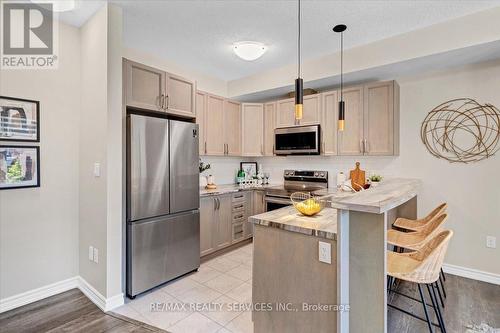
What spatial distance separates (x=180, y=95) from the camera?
299 centimetres

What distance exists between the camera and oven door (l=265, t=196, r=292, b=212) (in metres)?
3.70

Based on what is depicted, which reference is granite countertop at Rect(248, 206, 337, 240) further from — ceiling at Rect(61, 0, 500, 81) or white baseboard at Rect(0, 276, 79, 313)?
white baseboard at Rect(0, 276, 79, 313)

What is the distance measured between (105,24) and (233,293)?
283 centimetres

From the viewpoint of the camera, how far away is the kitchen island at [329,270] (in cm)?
147

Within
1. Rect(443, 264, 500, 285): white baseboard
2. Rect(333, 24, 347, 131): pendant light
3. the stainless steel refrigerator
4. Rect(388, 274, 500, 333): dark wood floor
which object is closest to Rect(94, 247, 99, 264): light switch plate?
the stainless steel refrigerator

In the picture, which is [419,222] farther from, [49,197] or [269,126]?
[49,197]

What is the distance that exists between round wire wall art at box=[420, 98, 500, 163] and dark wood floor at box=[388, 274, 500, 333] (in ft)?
4.56

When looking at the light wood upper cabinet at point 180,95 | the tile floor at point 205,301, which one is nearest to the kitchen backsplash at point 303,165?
the light wood upper cabinet at point 180,95

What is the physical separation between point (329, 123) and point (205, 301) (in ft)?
9.06

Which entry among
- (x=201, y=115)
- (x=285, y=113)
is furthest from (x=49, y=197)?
(x=285, y=113)

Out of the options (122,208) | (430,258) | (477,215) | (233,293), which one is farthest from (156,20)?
(477,215)

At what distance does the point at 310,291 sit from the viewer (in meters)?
1.61

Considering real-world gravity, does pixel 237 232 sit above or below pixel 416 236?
below

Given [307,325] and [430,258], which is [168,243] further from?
[430,258]
